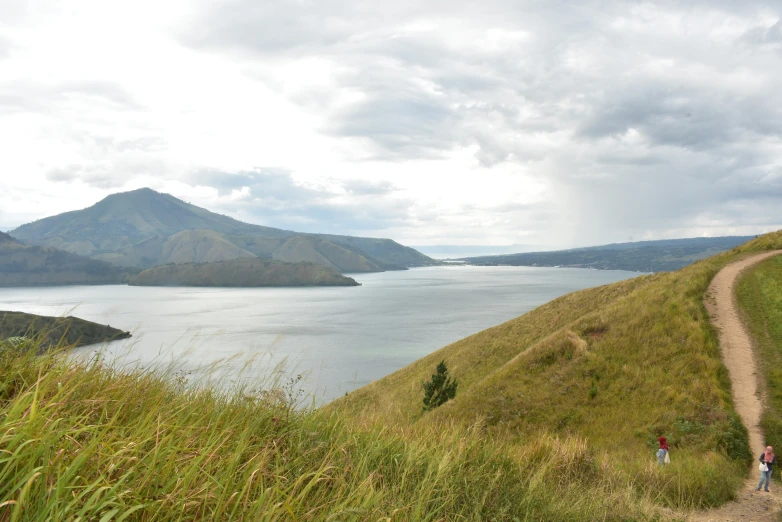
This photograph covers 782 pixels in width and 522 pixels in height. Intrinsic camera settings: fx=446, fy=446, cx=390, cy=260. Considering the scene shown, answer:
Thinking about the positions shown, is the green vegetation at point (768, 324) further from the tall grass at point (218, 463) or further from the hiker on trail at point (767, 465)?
the tall grass at point (218, 463)

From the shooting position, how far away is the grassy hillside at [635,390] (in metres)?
18.1

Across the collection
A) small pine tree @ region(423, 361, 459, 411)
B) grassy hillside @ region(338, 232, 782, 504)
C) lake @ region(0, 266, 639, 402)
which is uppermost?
grassy hillside @ region(338, 232, 782, 504)

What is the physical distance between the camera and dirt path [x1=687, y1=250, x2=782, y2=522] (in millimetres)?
11462

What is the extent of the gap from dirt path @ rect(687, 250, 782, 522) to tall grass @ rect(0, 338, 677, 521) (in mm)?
4447

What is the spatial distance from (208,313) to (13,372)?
178 m

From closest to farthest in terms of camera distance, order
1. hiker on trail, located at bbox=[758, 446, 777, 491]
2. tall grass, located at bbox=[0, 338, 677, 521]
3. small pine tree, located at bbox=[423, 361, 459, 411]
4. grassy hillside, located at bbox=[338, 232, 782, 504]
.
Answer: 1. tall grass, located at bbox=[0, 338, 677, 521]
2. hiker on trail, located at bbox=[758, 446, 777, 491]
3. grassy hillside, located at bbox=[338, 232, 782, 504]
4. small pine tree, located at bbox=[423, 361, 459, 411]

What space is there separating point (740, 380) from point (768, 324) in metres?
6.81

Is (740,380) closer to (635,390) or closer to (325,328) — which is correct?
(635,390)

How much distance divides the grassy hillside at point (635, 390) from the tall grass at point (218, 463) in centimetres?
697

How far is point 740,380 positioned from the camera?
2175 cm

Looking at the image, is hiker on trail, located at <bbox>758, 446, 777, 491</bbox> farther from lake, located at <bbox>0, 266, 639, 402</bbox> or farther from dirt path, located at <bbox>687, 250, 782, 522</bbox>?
lake, located at <bbox>0, 266, 639, 402</bbox>

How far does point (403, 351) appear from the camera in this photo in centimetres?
9875

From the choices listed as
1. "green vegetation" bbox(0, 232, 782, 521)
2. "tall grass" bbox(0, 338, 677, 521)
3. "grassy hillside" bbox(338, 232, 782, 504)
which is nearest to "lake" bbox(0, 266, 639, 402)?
"grassy hillside" bbox(338, 232, 782, 504)

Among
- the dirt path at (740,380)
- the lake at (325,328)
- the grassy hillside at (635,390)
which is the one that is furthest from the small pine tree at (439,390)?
the lake at (325,328)
